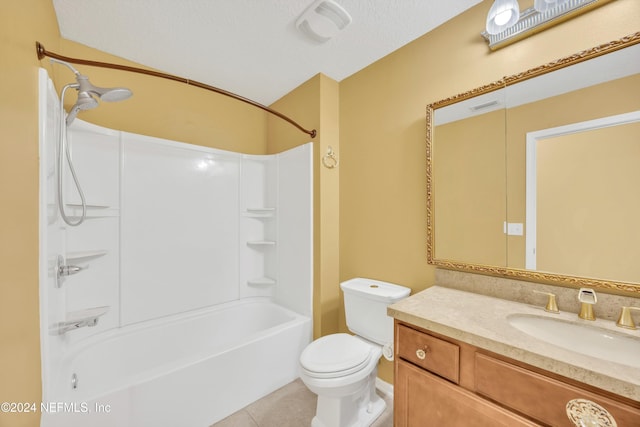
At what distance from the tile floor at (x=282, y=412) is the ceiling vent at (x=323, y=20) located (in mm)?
2519

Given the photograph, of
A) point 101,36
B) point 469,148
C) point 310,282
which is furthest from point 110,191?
point 469,148

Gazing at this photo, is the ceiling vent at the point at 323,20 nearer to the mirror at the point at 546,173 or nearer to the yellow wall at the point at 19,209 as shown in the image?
the mirror at the point at 546,173

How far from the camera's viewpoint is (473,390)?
2.82 ft

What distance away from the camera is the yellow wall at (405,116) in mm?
1135

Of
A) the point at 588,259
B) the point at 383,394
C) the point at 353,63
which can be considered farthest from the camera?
the point at 353,63

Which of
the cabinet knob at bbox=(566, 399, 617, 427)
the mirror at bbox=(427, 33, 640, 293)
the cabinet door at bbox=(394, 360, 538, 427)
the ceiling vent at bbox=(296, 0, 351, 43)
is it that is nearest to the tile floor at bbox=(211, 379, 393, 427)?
the cabinet door at bbox=(394, 360, 538, 427)

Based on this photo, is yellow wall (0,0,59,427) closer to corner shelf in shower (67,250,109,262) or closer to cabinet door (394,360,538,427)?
corner shelf in shower (67,250,109,262)

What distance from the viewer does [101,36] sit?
1660 mm

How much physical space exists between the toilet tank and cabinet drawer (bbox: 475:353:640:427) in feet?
2.29

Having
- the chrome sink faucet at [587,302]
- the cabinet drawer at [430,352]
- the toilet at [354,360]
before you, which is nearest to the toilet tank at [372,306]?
the toilet at [354,360]

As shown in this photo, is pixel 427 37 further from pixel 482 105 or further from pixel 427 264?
pixel 427 264

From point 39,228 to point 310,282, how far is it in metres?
1.65

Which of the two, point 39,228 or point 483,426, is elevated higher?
point 39,228

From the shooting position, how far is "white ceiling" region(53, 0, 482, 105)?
4.62 feet
